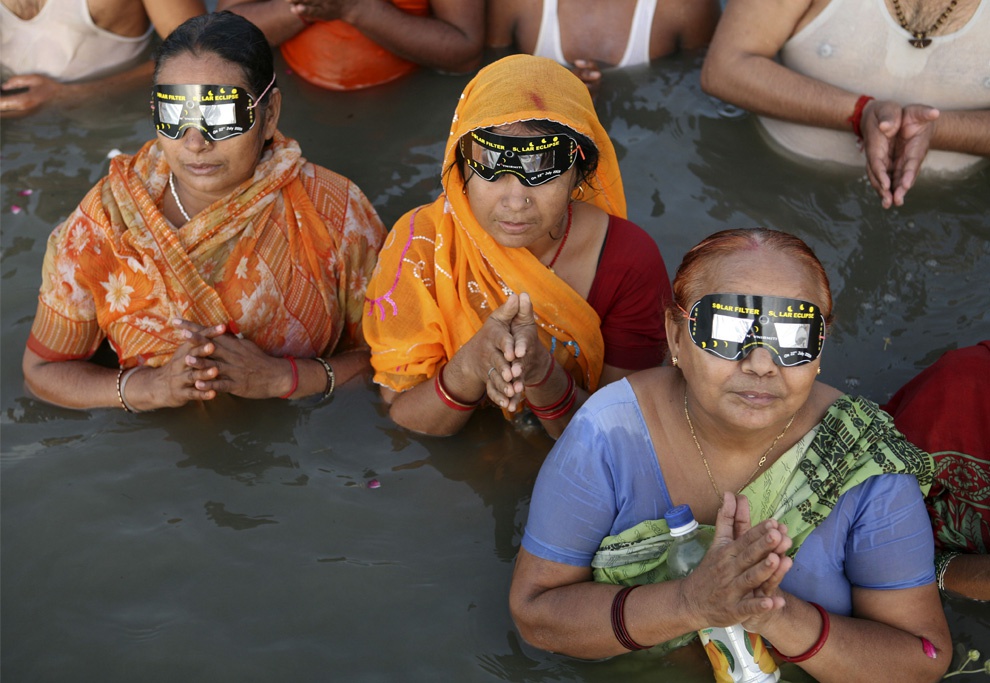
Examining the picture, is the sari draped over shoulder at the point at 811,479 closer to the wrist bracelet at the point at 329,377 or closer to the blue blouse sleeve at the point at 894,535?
the blue blouse sleeve at the point at 894,535

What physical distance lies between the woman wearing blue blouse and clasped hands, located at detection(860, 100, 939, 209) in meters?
1.72

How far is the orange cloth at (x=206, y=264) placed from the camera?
152 inches

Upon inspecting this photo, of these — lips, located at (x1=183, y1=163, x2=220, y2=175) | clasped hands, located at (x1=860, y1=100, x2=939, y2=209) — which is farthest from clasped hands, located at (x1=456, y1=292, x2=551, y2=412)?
clasped hands, located at (x1=860, y1=100, x2=939, y2=209)

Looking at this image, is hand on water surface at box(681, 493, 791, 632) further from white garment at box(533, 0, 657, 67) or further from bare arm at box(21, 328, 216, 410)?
white garment at box(533, 0, 657, 67)

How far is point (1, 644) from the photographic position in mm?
3330

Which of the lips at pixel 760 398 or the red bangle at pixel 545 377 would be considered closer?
the lips at pixel 760 398

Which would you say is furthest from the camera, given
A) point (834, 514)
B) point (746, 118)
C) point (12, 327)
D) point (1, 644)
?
point (746, 118)

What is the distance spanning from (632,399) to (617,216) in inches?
40.7

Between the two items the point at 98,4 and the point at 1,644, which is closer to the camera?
the point at 1,644

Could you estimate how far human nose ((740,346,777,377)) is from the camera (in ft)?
9.18

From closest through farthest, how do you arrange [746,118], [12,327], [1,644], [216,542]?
1. [1,644]
2. [216,542]
3. [12,327]
4. [746,118]

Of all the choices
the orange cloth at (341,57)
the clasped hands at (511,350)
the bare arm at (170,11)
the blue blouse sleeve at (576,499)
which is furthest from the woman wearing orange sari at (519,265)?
the bare arm at (170,11)

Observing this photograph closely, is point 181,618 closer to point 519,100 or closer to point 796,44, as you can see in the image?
point 519,100

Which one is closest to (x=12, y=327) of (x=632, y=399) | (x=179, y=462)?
(x=179, y=462)
